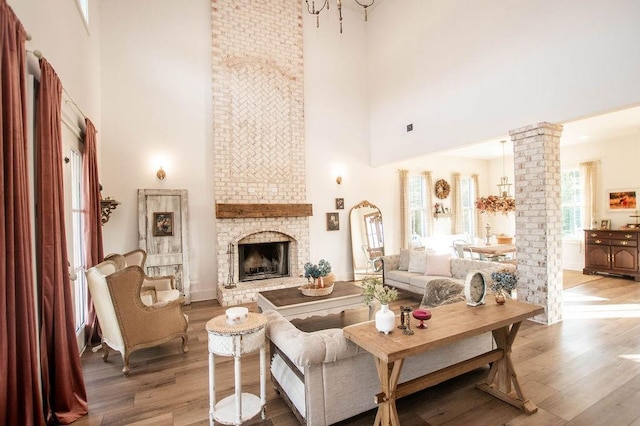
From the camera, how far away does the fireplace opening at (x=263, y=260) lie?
6.57 metres

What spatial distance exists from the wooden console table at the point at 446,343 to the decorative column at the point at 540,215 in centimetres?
208

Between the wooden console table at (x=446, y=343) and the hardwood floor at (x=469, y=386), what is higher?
the wooden console table at (x=446, y=343)

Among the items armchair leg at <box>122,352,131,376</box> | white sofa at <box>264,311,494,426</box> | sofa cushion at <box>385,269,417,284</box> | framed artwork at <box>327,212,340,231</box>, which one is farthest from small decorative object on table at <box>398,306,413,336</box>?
framed artwork at <box>327,212,340,231</box>

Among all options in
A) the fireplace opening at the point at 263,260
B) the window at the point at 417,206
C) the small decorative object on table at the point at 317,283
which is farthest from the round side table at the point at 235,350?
the window at the point at 417,206

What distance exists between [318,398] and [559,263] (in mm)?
4132

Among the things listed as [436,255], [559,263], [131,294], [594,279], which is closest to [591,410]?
[559,263]

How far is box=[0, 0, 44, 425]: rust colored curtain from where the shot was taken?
1909 millimetres

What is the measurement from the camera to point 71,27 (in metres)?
3.68

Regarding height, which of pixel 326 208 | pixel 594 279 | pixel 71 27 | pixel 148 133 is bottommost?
pixel 594 279

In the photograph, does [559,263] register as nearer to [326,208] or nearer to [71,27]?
[326,208]

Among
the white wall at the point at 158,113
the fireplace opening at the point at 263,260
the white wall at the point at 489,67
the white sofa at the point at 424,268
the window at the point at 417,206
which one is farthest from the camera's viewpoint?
the window at the point at 417,206

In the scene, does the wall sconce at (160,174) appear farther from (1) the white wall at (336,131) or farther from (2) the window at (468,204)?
(2) the window at (468,204)

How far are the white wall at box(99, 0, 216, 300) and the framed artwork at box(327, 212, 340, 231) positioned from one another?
256cm

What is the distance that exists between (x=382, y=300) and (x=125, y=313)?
267 cm
